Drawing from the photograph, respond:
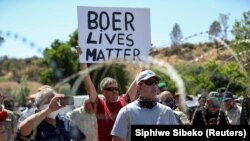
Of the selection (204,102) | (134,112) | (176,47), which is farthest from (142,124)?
(204,102)

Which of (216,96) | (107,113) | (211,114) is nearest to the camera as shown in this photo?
(107,113)

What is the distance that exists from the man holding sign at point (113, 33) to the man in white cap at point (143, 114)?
4.85 ft

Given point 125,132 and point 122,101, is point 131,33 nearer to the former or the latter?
point 122,101

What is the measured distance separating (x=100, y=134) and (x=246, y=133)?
1900 millimetres

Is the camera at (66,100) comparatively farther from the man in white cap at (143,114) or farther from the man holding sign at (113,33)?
the man holding sign at (113,33)

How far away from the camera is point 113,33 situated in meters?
7.38

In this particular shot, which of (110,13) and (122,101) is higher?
(110,13)

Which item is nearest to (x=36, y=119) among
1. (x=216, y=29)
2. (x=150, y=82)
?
(x=150, y=82)

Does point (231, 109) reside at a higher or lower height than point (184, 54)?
lower

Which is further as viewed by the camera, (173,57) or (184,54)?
(173,57)

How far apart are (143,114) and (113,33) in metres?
1.96

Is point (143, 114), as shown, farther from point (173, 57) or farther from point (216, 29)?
point (216, 29)

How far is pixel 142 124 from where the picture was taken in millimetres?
5434

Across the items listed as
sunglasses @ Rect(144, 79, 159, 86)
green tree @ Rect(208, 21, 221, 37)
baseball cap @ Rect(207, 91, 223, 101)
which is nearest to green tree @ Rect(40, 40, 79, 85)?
sunglasses @ Rect(144, 79, 159, 86)
